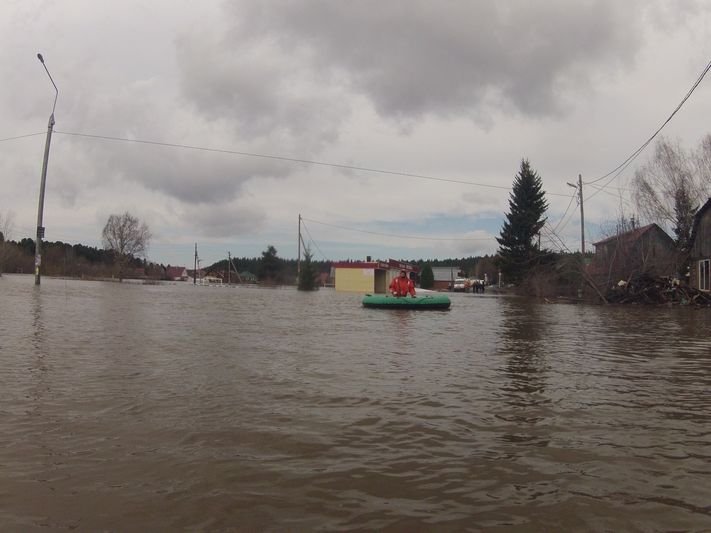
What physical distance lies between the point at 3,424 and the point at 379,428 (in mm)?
3833

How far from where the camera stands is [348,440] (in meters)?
4.95

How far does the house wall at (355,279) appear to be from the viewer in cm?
5643

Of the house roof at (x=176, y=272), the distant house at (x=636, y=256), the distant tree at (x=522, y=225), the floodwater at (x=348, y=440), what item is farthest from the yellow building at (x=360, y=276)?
the house roof at (x=176, y=272)

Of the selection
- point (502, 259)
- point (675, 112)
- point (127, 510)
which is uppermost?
point (675, 112)

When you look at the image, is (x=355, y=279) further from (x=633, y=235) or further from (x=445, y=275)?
(x=445, y=275)

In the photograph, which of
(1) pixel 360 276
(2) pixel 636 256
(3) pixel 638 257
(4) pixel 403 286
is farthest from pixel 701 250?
(1) pixel 360 276

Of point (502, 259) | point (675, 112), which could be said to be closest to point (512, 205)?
point (502, 259)

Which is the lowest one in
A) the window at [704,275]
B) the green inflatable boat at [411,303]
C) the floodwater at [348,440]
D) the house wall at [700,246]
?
the floodwater at [348,440]

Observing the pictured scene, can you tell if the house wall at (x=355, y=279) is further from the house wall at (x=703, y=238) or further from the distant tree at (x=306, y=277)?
the house wall at (x=703, y=238)

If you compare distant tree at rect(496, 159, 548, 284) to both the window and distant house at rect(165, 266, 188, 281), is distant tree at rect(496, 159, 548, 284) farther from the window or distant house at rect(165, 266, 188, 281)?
distant house at rect(165, 266, 188, 281)

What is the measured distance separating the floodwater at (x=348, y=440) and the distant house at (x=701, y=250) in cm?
1995

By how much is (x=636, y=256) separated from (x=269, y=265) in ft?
227

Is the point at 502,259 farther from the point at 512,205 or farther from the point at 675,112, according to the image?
the point at 675,112

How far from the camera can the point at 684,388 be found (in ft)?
23.8
